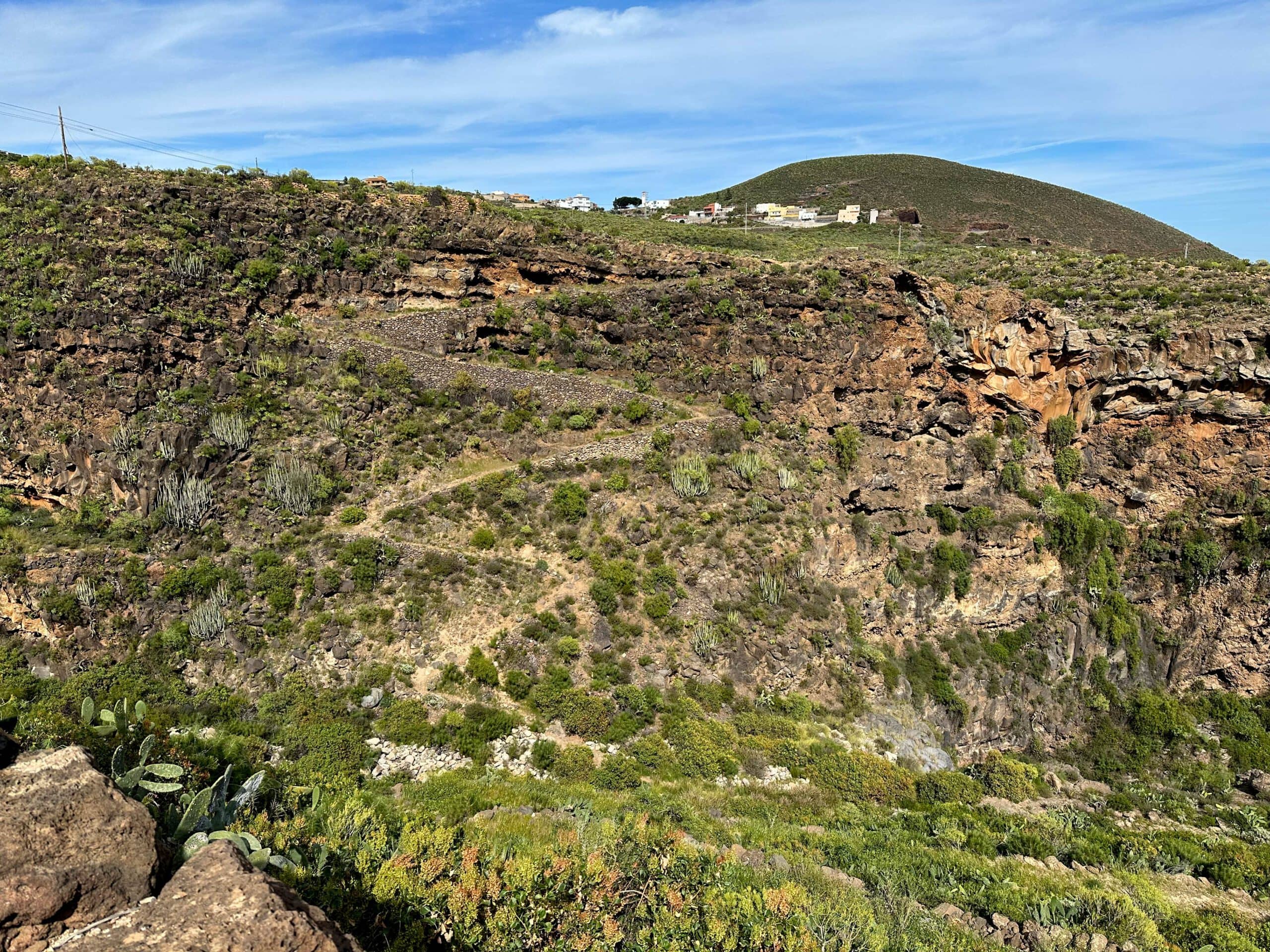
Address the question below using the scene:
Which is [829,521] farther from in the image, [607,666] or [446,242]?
[446,242]

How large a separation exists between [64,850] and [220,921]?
1.76m

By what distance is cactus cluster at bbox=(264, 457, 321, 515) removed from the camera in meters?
22.3

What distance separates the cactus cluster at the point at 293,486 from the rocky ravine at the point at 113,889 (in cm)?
1719

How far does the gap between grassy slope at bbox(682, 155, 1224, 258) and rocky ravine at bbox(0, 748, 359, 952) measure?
7147 cm

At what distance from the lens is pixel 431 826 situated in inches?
471

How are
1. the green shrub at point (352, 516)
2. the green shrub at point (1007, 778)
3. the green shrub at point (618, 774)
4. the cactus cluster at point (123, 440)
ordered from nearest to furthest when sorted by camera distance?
the green shrub at point (618, 774), the green shrub at point (1007, 778), the cactus cluster at point (123, 440), the green shrub at point (352, 516)

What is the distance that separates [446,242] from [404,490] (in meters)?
14.4

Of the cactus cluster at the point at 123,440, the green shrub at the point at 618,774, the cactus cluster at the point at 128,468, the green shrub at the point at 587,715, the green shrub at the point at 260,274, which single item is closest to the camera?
the green shrub at the point at 618,774

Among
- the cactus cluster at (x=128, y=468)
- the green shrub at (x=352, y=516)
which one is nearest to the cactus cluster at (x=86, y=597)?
the cactus cluster at (x=128, y=468)

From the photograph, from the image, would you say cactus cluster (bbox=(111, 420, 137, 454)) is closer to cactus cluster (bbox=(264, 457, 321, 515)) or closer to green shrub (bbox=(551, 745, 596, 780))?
cactus cluster (bbox=(264, 457, 321, 515))

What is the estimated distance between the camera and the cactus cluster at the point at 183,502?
21.2 m

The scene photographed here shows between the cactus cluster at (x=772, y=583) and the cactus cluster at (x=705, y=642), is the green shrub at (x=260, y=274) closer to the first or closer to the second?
the cactus cluster at (x=705, y=642)

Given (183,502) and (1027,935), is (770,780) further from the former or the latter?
(183,502)

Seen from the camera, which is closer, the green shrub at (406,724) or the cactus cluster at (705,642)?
the green shrub at (406,724)
